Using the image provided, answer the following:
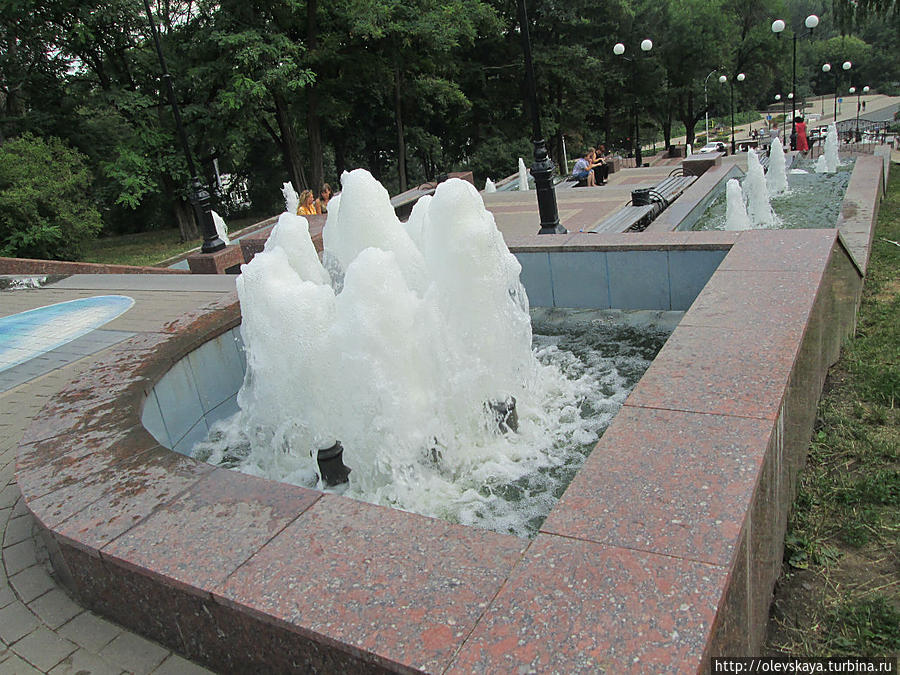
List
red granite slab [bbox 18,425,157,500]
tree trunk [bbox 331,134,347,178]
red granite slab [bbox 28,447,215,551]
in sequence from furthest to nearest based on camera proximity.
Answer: tree trunk [bbox 331,134,347,178] < red granite slab [bbox 18,425,157,500] < red granite slab [bbox 28,447,215,551]

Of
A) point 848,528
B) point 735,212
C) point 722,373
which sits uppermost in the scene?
point 722,373

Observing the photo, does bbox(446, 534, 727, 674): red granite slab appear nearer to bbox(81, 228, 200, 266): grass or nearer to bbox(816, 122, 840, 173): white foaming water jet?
bbox(81, 228, 200, 266): grass

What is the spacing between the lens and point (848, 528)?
10.5 ft

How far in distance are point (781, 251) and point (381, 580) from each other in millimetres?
4482

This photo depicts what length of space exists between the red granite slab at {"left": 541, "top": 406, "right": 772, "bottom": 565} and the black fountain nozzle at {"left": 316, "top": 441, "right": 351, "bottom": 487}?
72.0 inches

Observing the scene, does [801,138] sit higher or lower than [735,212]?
higher

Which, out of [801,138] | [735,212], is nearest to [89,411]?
[735,212]

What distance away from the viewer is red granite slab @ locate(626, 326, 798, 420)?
3.14 metres

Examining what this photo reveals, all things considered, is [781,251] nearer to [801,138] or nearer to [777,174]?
[777,174]

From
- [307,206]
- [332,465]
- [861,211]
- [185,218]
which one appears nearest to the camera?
[332,465]

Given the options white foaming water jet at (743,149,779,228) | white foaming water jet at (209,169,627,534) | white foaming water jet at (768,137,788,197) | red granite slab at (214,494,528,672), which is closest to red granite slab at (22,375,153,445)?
white foaming water jet at (209,169,627,534)

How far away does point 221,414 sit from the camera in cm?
566

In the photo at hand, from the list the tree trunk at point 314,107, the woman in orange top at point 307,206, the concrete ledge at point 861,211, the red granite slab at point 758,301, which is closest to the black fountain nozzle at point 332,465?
the red granite slab at point 758,301

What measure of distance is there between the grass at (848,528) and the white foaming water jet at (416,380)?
132 cm
